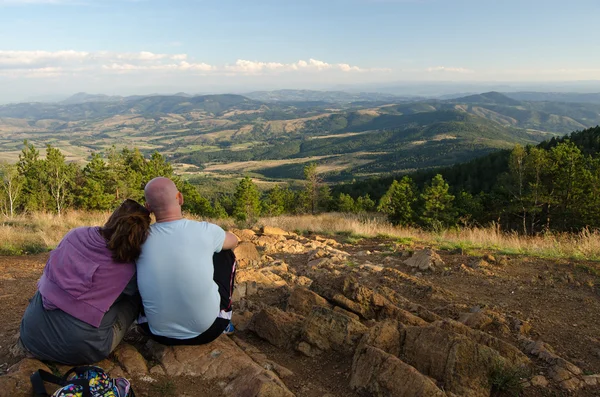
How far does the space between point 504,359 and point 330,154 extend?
573ft

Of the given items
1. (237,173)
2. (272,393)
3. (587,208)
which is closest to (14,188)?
(272,393)

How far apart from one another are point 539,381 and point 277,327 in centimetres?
215

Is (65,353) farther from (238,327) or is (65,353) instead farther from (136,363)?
(238,327)

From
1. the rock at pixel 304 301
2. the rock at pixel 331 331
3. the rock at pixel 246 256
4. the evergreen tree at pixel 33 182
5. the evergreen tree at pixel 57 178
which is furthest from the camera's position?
the evergreen tree at pixel 57 178

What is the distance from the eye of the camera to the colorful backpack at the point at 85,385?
2.37 metres

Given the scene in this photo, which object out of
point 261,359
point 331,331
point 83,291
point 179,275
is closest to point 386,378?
point 331,331

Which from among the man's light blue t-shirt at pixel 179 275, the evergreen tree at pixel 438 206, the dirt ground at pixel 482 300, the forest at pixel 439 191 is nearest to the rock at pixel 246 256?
the dirt ground at pixel 482 300

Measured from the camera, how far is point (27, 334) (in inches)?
111

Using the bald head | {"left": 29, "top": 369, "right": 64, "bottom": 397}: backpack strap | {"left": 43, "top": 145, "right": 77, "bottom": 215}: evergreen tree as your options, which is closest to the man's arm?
the bald head

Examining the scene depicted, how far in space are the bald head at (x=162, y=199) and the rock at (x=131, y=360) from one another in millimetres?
1177

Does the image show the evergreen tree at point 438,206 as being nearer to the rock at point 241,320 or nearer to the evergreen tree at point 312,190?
the evergreen tree at point 312,190

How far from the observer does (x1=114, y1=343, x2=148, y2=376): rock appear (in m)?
2.94

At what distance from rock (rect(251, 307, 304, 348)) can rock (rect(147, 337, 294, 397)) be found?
0.32 meters

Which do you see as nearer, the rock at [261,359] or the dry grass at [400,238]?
the rock at [261,359]
